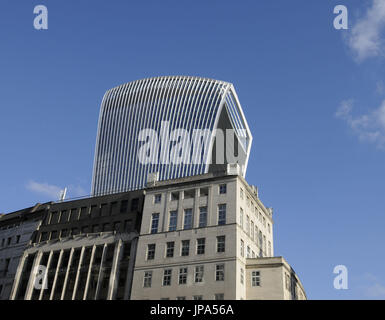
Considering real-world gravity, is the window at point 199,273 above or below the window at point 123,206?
below

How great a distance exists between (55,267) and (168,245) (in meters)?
26.8

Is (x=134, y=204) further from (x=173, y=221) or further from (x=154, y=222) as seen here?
(x=173, y=221)

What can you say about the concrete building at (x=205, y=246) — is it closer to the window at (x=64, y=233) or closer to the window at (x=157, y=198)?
the window at (x=157, y=198)

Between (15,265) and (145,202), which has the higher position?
(145,202)

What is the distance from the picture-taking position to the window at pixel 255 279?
7381 cm

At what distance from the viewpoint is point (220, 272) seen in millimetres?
71562

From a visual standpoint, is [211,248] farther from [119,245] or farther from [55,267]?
[55,267]

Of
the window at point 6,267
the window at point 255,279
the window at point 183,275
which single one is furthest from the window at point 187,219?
the window at point 6,267

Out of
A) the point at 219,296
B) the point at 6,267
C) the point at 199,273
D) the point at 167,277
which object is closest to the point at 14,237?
the point at 6,267

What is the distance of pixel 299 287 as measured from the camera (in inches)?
3445

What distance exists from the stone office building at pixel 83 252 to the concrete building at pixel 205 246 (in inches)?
189
